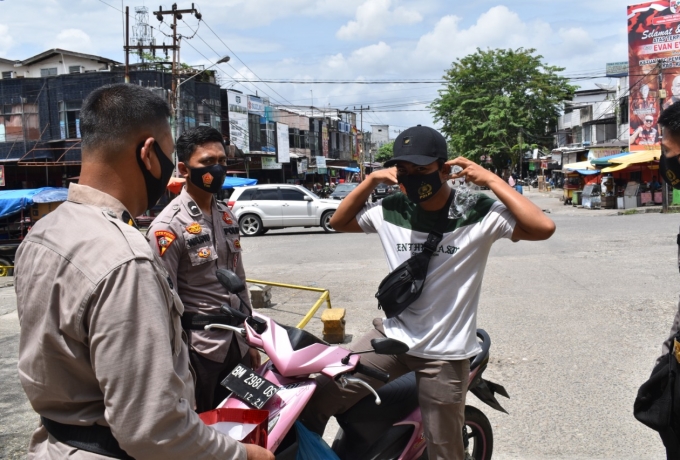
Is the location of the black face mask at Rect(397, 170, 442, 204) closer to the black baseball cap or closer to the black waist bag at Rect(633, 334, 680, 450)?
the black baseball cap

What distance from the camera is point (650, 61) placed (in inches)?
1326

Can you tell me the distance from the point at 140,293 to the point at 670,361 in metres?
2.39

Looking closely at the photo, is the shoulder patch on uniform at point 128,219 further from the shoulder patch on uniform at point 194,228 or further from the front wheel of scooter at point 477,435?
the front wheel of scooter at point 477,435

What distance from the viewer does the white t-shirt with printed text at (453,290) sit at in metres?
2.85

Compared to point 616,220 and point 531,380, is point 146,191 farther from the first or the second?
point 616,220

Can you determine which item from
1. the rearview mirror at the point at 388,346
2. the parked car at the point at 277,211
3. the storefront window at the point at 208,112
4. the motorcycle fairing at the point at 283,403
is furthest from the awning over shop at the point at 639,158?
the motorcycle fairing at the point at 283,403

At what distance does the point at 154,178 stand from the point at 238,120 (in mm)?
38683

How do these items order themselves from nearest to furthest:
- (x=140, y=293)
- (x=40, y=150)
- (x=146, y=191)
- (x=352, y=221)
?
(x=140, y=293), (x=146, y=191), (x=352, y=221), (x=40, y=150)

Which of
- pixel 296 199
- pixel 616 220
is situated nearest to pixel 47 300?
pixel 296 199

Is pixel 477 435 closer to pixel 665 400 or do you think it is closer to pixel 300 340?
pixel 665 400

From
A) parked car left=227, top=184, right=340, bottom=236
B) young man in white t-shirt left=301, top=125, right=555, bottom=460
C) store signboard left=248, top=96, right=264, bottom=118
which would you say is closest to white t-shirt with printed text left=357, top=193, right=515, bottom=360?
young man in white t-shirt left=301, top=125, right=555, bottom=460

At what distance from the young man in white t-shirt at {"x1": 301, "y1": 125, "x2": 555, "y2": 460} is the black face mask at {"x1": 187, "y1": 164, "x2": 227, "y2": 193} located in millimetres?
1121

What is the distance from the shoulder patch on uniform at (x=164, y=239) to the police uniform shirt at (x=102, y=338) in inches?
64.5

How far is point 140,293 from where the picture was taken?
1465mm
